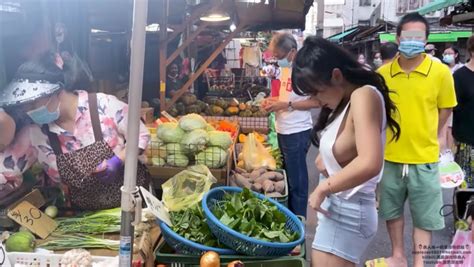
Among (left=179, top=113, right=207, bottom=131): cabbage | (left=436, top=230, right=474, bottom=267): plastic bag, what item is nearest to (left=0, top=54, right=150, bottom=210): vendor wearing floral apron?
(left=179, top=113, right=207, bottom=131): cabbage

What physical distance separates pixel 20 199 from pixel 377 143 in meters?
1.89

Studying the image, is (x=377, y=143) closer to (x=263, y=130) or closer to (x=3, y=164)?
(x=3, y=164)

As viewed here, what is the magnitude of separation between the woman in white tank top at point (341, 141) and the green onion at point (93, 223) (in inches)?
42.7

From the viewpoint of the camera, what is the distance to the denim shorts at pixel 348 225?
2010 mm

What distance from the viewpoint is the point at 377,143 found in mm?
1827

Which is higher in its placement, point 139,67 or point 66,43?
point 66,43

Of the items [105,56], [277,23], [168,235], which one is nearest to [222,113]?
[105,56]

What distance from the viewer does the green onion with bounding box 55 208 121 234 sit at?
220 centimetres

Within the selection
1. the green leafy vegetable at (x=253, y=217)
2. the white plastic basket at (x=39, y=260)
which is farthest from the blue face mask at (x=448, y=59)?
the white plastic basket at (x=39, y=260)

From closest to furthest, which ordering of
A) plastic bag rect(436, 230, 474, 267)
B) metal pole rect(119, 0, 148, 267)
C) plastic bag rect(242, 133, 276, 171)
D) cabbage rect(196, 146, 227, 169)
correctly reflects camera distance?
metal pole rect(119, 0, 148, 267) → plastic bag rect(436, 230, 474, 267) → cabbage rect(196, 146, 227, 169) → plastic bag rect(242, 133, 276, 171)

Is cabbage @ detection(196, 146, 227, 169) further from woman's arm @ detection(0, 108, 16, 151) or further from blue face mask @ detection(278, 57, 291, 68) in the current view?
woman's arm @ detection(0, 108, 16, 151)

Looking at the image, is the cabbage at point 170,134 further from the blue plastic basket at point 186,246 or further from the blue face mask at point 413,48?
the blue face mask at point 413,48

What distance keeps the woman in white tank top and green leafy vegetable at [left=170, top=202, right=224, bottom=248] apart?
518mm

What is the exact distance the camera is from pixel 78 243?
2.07 m
